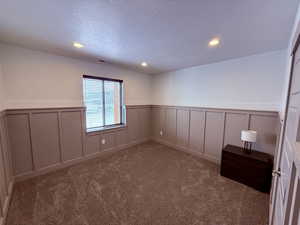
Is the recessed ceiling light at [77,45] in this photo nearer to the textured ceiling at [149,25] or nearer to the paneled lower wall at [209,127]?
the textured ceiling at [149,25]

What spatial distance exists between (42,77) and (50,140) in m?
1.27

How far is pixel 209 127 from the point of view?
10.6ft

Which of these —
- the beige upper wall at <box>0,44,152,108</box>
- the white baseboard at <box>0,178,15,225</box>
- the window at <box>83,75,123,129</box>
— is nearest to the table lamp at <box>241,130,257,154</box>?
the window at <box>83,75,123,129</box>

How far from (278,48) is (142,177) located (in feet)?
11.1

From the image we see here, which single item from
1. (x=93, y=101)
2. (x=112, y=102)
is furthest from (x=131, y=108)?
(x=93, y=101)

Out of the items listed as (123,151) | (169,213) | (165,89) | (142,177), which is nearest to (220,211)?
(169,213)

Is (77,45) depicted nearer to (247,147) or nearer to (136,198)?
(136,198)

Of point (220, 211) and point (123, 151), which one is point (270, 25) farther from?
point (123, 151)

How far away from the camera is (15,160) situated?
2336 millimetres

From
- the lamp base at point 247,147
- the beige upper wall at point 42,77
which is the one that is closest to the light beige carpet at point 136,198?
the lamp base at point 247,147

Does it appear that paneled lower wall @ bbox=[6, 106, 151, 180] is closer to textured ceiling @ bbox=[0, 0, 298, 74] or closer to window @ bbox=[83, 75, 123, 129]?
window @ bbox=[83, 75, 123, 129]

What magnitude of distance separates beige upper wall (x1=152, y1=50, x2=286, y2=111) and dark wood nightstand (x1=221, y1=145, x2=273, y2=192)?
96 centimetres

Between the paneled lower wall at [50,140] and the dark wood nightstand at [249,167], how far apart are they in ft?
9.23

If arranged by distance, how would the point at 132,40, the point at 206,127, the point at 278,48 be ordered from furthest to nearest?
the point at 206,127 < the point at 278,48 < the point at 132,40
